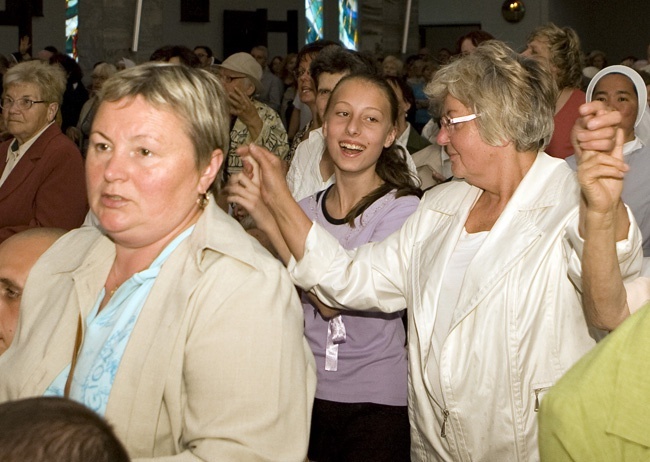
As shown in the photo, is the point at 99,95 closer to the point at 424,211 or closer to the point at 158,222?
the point at 158,222

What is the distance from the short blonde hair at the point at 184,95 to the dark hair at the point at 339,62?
2626mm

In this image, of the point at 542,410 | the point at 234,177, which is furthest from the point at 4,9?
the point at 542,410

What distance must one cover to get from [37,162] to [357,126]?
2.26 metres

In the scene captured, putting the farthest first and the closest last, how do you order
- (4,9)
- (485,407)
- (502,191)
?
(4,9) < (502,191) < (485,407)

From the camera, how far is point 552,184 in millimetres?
2871

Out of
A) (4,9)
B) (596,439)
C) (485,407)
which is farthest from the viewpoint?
(4,9)

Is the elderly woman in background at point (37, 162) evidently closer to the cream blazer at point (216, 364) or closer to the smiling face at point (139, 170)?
the smiling face at point (139, 170)

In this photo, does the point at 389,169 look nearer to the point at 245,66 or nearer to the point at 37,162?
the point at 37,162

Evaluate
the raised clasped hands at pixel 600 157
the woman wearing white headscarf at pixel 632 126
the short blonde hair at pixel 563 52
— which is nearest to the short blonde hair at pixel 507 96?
the raised clasped hands at pixel 600 157

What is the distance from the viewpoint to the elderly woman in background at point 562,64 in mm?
5309

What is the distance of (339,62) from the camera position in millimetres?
4969

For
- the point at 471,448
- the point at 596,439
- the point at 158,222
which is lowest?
the point at 471,448

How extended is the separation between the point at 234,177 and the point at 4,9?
16092 mm

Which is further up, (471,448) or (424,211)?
(424,211)
